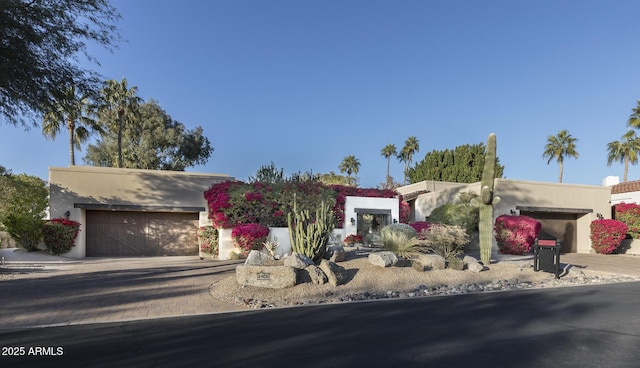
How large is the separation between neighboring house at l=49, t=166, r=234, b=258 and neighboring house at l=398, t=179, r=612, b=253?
15987mm

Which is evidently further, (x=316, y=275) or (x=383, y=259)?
(x=383, y=259)

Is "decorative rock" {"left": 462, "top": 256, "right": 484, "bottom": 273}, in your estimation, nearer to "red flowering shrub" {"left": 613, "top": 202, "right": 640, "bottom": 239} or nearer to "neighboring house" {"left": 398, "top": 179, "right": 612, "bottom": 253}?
"neighboring house" {"left": 398, "top": 179, "right": 612, "bottom": 253}

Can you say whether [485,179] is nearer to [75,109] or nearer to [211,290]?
[211,290]

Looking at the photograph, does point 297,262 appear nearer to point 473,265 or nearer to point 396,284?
point 396,284

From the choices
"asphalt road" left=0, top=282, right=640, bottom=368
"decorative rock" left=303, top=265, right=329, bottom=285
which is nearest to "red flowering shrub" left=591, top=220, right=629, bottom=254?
"asphalt road" left=0, top=282, right=640, bottom=368

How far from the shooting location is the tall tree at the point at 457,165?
4434cm

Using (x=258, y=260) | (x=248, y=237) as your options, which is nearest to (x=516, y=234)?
(x=248, y=237)

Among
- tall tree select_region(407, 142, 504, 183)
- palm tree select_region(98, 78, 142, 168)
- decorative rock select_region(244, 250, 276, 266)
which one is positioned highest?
palm tree select_region(98, 78, 142, 168)

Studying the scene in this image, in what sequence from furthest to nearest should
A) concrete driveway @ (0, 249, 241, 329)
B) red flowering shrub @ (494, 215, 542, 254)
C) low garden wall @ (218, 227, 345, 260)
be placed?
red flowering shrub @ (494, 215, 542, 254), low garden wall @ (218, 227, 345, 260), concrete driveway @ (0, 249, 241, 329)

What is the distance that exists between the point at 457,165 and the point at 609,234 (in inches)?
808

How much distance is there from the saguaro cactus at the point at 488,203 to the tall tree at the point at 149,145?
1213 inches

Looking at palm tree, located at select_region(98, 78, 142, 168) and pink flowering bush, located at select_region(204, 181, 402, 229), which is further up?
palm tree, located at select_region(98, 78, 142, 168)

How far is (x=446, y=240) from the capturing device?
15016 millimetres

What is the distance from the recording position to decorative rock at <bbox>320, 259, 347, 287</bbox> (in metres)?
11.4
